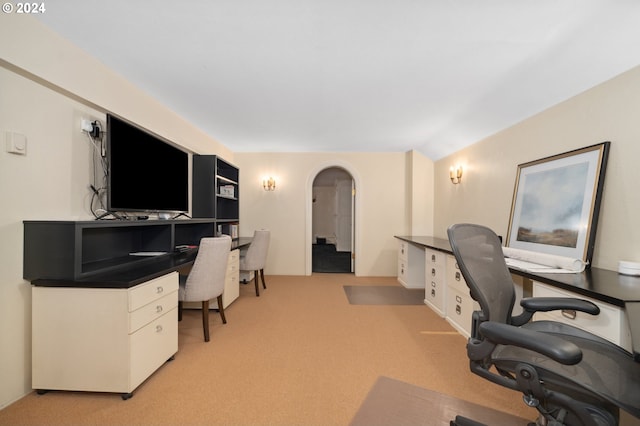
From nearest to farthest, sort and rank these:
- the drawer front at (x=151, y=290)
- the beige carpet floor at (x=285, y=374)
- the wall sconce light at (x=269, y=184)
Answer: the beige carpet floor at (x=285, y=374) → the drawer front at (x=151, y=290) → the wall sconce light at (x=269, y=184)

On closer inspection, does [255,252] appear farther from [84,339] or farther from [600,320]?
[600,320]

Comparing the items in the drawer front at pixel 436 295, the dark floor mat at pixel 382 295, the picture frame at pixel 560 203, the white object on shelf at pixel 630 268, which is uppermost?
the picture frame at pixel 560 203

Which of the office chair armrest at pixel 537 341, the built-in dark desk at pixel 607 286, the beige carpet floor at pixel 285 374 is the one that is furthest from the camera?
the beige carpet floor at pixel 285 374

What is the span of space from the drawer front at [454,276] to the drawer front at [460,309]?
0.16 feet

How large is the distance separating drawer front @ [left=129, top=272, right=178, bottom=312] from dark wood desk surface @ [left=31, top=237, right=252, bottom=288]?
0.04 meters

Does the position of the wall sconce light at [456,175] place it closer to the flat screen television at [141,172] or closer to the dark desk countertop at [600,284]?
the dark desk countertop at [600,284]

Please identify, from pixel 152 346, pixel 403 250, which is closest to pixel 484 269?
pixel 152 346

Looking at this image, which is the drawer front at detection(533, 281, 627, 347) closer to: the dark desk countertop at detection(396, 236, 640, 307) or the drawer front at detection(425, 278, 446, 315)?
the dark desk countertop at detection(396, 236, 640, 307)

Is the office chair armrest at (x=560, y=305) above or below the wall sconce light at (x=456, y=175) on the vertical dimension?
below

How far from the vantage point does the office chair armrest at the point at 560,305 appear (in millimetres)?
1231

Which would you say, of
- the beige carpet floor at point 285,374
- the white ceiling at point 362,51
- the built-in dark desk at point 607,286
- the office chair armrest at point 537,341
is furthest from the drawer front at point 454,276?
the office chair armrest at point 537,341

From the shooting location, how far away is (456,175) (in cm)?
379

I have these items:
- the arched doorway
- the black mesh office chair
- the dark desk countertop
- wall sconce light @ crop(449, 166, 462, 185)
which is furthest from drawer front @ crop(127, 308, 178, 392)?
wall sconce light @ crop(449, 166, 462, 185)

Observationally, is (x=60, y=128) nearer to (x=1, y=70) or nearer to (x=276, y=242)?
(x=1, y=70)
